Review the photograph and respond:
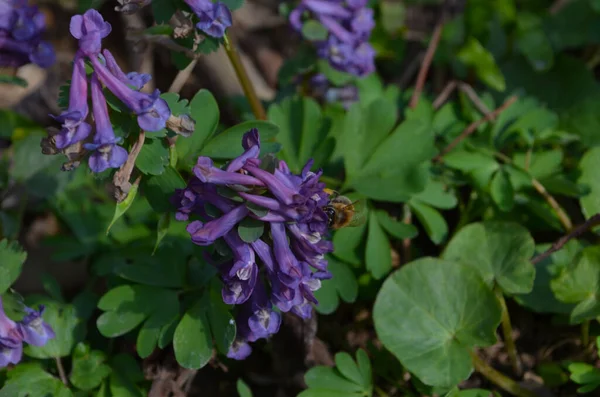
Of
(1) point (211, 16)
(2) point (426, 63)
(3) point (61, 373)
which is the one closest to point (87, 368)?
(3) point (61, 373)

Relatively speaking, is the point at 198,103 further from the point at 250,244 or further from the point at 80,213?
the point at 80,213

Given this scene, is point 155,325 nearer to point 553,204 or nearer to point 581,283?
point 581,283

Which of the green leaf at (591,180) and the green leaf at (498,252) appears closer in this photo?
the green leaf at (498,252)

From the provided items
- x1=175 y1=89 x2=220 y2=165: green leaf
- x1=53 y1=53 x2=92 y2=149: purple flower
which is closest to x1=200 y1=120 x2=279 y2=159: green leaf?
x1=175 y1=89 x2=220 y2=165: green leaf

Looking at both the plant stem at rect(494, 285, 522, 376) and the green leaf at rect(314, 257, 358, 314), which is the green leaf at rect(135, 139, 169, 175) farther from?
the plant stem at rect(494, 285, 522, 376)

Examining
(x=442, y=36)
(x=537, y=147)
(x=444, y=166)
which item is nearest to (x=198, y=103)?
(x=444, y=166)

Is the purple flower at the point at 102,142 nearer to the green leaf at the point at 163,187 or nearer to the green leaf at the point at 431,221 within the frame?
the green leaf at the point at 163,187

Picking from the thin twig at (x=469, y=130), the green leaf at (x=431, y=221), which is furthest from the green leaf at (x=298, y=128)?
the thin twig at (x=469, y=130)
